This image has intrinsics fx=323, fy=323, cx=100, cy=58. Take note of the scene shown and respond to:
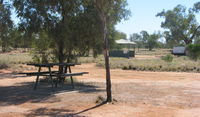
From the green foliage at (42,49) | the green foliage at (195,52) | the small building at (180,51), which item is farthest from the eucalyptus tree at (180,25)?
the green foliage at (42,49)

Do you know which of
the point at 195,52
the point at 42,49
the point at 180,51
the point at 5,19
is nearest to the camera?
the point at 5,19

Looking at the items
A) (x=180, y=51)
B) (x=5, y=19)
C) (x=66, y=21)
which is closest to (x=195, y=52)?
(x=180, y=51)

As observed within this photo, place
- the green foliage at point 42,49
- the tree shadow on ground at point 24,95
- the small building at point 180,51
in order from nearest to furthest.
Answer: the tree shadow on ground at point 24,95
the green foliage at point 42,49
the small building at point 180,51

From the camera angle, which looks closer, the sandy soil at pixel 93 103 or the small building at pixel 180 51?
the sandy soil at pixel 93 103

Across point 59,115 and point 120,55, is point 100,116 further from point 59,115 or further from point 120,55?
point 120,55

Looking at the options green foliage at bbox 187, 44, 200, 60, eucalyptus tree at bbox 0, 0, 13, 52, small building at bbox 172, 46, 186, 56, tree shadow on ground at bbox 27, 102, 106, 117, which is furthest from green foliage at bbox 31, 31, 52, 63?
small building at bbox 172, 46, 186, 56

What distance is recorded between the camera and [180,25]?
7075cm

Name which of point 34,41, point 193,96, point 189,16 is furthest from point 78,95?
point 189,16

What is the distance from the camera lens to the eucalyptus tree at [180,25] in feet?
229

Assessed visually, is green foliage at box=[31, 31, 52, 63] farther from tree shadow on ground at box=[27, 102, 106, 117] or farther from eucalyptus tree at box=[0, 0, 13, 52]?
tree shadow on ground at box=[27, 102, 106, 117]

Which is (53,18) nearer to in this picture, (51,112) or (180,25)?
(51,112)

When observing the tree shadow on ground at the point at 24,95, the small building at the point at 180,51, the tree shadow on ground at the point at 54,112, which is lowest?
the tree shadow on ground at the point at 54,112

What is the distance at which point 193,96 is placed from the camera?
38.0 feet

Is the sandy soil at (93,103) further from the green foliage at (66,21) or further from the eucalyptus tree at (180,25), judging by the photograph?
the eucalyptus tree at (180,25)
